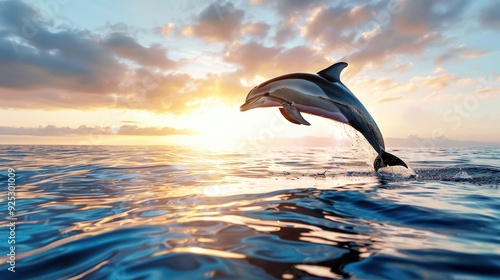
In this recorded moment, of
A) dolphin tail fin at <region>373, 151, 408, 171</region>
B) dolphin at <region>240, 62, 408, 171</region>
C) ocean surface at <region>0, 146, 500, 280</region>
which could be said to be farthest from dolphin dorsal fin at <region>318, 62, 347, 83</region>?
ocean surface at <region>0, 146, 500, 280</region>

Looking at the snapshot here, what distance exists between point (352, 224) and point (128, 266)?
3340 mm

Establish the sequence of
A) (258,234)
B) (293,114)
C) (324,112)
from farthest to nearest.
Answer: (324,112), (293,114), (258,234)

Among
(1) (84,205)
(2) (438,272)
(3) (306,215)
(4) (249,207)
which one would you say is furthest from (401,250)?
(1) (84,205)

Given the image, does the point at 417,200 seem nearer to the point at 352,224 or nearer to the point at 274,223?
the point at 352,224

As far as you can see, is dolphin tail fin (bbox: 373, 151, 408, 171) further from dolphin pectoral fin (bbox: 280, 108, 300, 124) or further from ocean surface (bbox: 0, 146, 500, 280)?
dolphin pectoral fin (bbox: 280, 108, 300, 124)

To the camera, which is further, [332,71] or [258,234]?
[332,71]

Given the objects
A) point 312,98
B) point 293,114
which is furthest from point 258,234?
point 312,98

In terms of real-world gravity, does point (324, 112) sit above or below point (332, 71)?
below

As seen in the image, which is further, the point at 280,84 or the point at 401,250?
the point at 280,84

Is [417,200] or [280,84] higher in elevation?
[280,84]

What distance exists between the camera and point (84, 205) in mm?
6844

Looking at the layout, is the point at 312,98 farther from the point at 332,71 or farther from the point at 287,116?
the point at 332,71

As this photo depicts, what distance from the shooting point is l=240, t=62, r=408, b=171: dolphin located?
866 centimetres

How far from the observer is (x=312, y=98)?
876 cm
